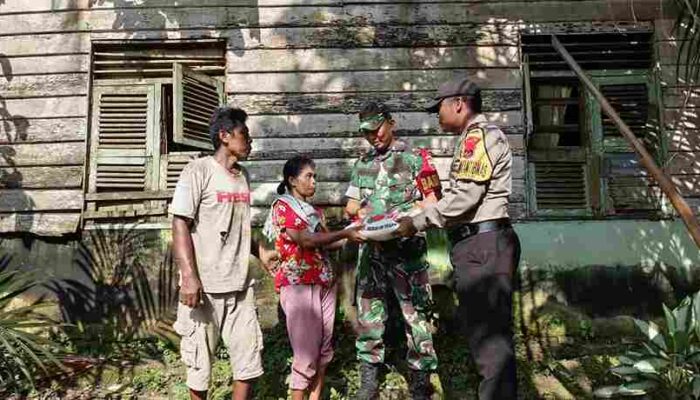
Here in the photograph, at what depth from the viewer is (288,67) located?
5.54 m

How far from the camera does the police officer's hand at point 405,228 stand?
3266mm

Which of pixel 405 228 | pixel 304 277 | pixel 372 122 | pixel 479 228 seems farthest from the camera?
pixel 372 122

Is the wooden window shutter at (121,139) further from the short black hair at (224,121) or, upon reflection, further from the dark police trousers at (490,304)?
the dark police trousers at (490,304)

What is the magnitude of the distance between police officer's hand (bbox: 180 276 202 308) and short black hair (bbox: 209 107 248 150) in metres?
0.80

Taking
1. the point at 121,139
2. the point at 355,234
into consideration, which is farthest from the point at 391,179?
the point at 121,139

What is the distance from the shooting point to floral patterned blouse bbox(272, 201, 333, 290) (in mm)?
3588

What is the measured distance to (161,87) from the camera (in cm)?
571

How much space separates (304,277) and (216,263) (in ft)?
1.82

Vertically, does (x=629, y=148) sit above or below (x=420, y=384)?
above

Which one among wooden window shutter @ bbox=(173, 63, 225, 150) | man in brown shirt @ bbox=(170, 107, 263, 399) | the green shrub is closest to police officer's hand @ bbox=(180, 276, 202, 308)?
man in brown shirt @ bbox=(170, 107, 263, 399)

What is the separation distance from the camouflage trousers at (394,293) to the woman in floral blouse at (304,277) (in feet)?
0.72

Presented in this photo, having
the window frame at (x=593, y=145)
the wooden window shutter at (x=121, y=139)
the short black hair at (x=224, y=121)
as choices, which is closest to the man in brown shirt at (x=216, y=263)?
the short black hair at (x=224, y=121)

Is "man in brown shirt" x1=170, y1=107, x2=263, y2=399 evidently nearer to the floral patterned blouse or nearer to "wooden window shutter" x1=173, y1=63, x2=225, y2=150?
the floral patterned blouse

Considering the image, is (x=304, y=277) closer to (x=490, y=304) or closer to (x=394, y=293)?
(x=394, y=293)
